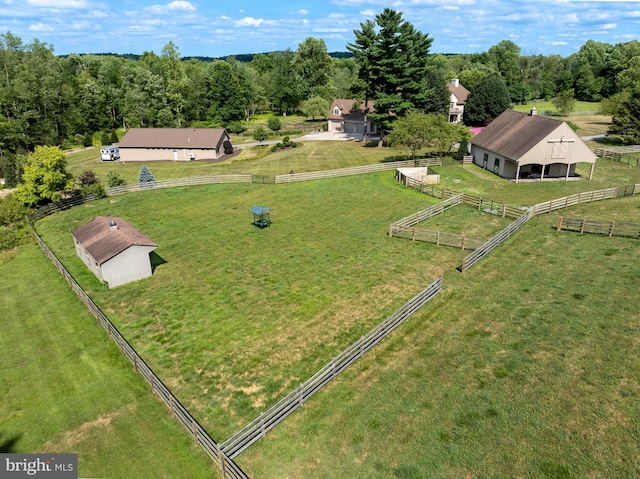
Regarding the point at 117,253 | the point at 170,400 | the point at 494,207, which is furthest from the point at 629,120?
the point at 170,400

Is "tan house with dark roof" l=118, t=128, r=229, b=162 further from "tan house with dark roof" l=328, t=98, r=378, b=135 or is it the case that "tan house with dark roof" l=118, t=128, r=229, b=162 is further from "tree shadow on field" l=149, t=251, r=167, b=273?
"tree shadow on field" l=149, t=251, r=167, b=273

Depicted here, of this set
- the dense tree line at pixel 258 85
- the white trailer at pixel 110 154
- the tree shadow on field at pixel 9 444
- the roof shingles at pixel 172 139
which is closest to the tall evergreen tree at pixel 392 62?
the dense tree line at pixel 258 85

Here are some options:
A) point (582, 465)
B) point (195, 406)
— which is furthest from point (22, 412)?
point (582, 465)

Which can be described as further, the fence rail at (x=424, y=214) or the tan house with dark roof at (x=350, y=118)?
the tan house with dark roof at (x=350, y=118)

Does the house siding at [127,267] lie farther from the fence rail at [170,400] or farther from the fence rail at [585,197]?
the fence rail at [585,197]

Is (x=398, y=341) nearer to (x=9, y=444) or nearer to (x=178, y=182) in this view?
(x=9, y=444)

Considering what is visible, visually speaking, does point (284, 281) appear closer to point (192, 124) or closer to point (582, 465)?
point (582, 465)
